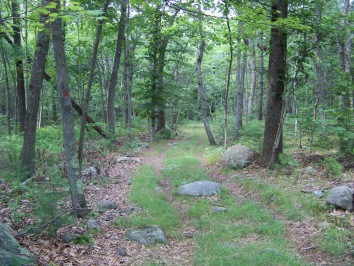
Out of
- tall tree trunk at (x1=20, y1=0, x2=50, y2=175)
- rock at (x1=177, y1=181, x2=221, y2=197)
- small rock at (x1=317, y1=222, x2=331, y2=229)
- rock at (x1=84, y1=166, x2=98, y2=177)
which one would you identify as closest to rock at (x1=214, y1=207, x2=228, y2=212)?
rock at (x1=177, y1=181, x2=221, y2=197)

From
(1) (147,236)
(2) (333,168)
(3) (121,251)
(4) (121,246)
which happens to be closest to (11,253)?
(3) (121,251)

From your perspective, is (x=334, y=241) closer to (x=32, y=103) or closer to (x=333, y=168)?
(x=333, y=168)

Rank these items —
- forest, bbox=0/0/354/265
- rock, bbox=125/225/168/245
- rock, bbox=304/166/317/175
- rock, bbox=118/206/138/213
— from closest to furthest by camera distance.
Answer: forest, bbox=0/0/354/265 → rock, bbox=125/225/168/245 → rock, bbox=118/206/138/213 → rock, bbox=304/166/317/175

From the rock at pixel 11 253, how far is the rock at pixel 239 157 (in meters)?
8.06

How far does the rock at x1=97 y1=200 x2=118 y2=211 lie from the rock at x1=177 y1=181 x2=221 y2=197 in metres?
2.04

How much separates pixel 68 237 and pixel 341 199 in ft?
17.4

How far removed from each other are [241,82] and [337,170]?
30.3ft

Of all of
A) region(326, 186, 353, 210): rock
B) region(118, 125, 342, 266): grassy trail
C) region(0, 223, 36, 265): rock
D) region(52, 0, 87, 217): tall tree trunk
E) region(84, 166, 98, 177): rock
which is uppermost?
region(52, 0, 87, 217): tall tree trunk

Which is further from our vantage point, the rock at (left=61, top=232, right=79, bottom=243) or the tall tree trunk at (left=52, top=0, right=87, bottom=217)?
the tall tree trunk at (left=52, top=0, right=87, bottom=217)

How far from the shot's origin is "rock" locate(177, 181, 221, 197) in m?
8.52

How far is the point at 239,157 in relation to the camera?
11.1 metres

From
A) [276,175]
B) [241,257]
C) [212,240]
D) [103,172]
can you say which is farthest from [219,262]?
[103,172]

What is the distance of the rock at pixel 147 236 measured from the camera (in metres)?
5.61

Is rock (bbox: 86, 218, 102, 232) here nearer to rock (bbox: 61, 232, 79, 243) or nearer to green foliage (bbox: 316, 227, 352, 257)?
rock (bbox: 61, 232, 79, 243)
